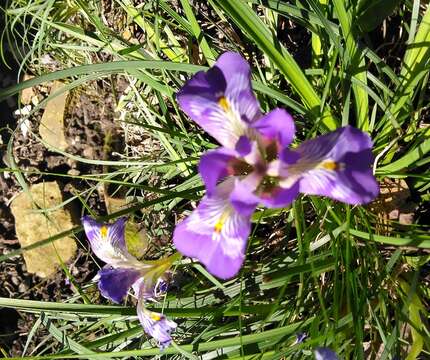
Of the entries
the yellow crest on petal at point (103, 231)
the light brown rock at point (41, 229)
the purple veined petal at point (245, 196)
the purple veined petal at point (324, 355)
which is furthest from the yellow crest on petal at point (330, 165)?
the light brown rock at point (41, 229)

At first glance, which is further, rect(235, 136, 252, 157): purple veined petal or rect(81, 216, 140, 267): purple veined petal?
rect(81, 216, 140, 267): purple veined petal

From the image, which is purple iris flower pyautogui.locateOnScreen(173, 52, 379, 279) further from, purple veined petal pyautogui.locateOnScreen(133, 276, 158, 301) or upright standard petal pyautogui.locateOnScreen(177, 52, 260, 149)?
purple veined petal pyautogui.locateOnScreen(133, 276, 158, 301)

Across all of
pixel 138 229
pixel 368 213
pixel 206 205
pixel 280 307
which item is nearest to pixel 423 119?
pixel 368 213

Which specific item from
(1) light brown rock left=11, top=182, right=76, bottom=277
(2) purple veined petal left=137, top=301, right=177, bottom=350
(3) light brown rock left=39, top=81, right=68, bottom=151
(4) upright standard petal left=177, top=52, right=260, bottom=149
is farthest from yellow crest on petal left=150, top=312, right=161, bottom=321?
(3) light brown rock left=39, top=81, right=68, bottom=151

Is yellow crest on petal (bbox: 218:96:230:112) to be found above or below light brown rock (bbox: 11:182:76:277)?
above

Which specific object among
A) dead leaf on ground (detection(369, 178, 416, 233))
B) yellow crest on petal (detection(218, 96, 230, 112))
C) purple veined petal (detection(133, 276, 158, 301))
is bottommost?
dead leaf on ground (detection(369, 178, 416, 233))

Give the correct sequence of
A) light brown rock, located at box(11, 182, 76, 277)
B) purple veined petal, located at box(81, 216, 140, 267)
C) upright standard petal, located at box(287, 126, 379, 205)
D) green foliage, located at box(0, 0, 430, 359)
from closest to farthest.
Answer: upright standard petal, located at box(287, 126, 379, 205), green foliage, located at box(0, 0, 430, 359), purple veined petal, located at box(81, 216, 140, 267), light brown rock, located at box(11, 182, 76, 277)

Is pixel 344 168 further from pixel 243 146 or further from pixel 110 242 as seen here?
pixel 110 242

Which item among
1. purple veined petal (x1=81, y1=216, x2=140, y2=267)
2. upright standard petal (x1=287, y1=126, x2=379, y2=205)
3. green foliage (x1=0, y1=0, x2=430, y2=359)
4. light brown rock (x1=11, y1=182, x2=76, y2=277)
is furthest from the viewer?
light brown rock (x1=11, y1=182, x2=76, y2=277)

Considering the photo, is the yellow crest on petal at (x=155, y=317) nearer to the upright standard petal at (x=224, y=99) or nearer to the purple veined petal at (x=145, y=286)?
the purple veined petal at (x=145, y=286)

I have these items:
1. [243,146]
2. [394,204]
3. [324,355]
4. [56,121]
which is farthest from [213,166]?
[56,121]
